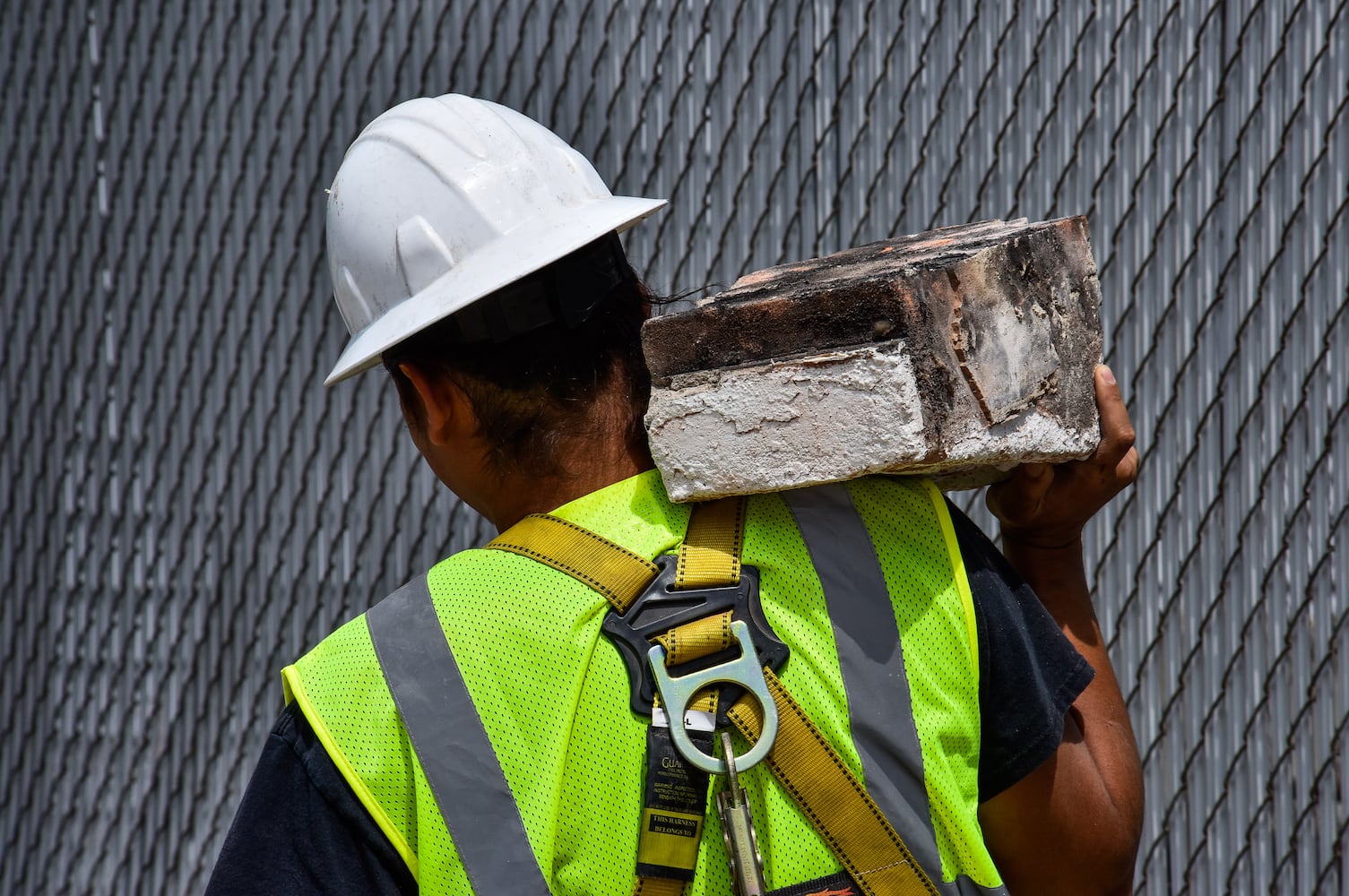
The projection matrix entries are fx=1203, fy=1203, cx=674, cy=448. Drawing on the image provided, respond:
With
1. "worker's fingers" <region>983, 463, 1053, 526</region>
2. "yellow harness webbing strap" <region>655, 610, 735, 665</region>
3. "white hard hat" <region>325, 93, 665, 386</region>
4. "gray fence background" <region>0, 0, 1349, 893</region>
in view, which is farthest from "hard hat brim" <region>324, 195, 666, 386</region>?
"gray fence background" <region>0, 0, 1349, 893</region>

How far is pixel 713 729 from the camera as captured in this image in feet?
3.83

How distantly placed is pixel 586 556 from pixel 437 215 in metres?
0.49

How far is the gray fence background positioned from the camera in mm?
2990

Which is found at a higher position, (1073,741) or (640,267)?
(640,267)

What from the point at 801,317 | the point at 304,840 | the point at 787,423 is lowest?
the point at 304,840

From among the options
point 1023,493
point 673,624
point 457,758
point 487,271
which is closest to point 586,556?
point 673,624

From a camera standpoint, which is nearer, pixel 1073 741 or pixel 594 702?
pixel 594 702

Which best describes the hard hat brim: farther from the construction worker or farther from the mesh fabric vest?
the mesh fabric vest

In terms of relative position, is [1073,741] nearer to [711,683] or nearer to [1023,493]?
[1023,493]

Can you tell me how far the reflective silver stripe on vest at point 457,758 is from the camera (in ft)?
3.69

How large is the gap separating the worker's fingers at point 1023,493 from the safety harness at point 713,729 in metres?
0.46

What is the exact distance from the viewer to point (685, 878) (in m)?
1.16

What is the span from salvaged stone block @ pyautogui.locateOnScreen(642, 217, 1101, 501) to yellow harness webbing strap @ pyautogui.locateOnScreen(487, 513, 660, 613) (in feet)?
0.32

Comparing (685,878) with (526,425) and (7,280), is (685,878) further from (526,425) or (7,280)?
(7,280)
